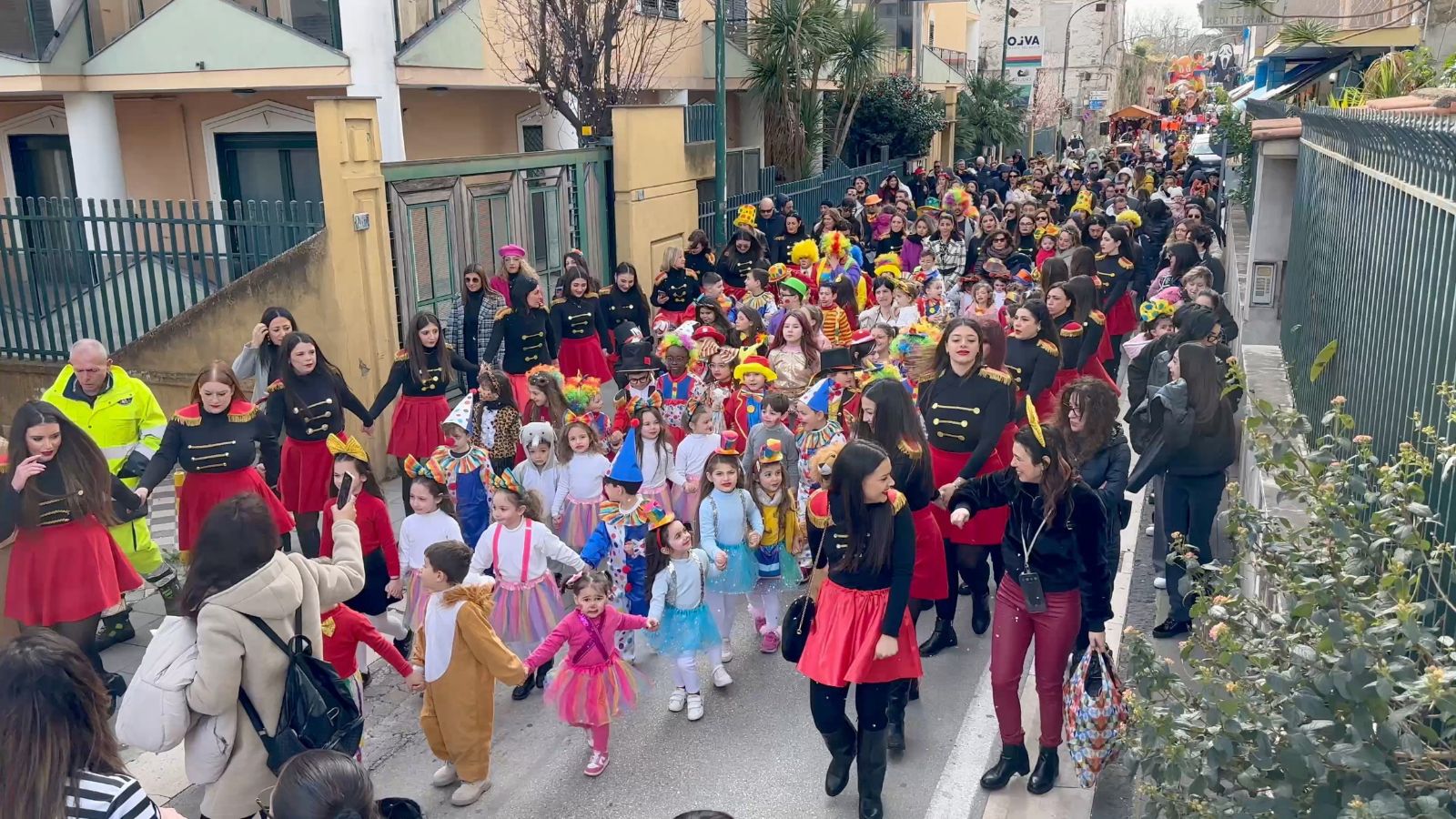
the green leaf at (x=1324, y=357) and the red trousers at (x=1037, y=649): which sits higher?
the green leaf at (x=1324, y=357)

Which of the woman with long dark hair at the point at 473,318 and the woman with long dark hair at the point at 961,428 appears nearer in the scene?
the woman with long dark hair at the point at 961,428

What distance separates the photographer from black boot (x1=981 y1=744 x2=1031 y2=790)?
197 inches

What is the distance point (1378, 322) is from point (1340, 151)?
225cm

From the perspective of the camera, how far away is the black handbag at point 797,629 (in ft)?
16.3

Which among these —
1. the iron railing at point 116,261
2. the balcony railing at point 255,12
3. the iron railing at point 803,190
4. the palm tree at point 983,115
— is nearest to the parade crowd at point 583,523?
the iron railing at point 116,261

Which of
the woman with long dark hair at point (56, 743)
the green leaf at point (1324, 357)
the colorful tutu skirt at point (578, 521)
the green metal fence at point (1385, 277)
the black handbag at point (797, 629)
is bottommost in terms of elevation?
the colorful tutu skirt at point (578, 521)

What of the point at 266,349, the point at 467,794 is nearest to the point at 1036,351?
the point at 467,794

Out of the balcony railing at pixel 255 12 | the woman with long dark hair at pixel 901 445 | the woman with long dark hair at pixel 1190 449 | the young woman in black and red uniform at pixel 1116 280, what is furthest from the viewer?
the balcony railing at pixel 255 12

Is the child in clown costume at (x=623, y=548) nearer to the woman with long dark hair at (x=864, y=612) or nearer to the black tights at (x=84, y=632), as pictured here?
the woman with long dark hair at (x=864, y=612)

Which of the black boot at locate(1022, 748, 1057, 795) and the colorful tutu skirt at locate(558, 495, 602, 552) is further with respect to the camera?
the colorful tutu skirt at locate(558, 495, 602, 552)

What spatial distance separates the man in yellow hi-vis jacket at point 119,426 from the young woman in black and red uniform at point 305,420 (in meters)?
0.74

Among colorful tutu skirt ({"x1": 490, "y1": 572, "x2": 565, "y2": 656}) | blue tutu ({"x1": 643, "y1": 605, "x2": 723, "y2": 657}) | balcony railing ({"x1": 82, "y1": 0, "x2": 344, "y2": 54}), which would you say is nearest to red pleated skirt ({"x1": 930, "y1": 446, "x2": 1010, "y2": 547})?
blue tutu ({"x1": 643, "y1": 605, "x2": 723, "y2": 657})

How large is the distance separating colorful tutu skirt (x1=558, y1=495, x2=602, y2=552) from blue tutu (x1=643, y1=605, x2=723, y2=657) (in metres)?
1.36

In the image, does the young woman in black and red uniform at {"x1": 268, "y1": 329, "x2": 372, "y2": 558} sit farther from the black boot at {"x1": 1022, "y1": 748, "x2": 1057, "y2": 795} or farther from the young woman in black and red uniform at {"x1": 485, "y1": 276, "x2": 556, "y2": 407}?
the black boot at {"x1": 1022, "y1": 748, "x2": 1057, "y2": 795}
